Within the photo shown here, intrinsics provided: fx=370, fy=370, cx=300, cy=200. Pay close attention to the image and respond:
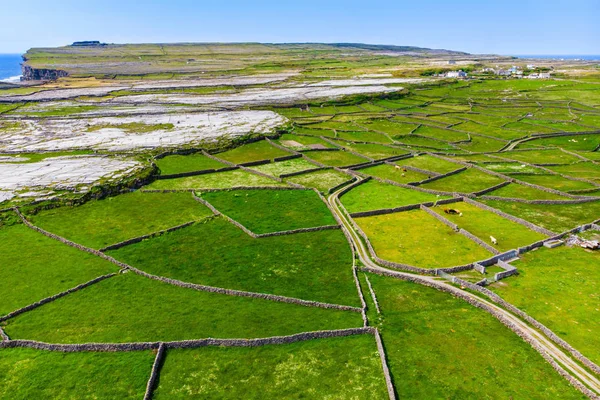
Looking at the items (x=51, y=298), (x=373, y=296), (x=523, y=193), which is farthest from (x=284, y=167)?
(x=51, y=298)

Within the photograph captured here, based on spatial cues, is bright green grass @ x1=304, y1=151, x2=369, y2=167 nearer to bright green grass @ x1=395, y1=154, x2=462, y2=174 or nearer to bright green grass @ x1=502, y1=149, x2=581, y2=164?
bright green grass @ x1=395, y1=154, x2=462, y2=174


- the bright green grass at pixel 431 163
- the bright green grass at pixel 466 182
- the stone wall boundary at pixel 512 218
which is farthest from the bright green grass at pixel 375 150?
the stone wall boundary at pixel 512 218

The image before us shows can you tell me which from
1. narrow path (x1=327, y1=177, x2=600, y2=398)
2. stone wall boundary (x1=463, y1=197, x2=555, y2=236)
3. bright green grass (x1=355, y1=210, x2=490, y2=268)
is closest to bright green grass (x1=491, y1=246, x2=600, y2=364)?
narrow path (x1=327, y1=177, x2=600, y2=398)

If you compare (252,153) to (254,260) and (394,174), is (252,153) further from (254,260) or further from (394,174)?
(254,260)

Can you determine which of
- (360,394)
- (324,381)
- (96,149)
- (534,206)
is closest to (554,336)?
(360,394)

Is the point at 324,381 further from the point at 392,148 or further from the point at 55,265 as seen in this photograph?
the point at 392,148
